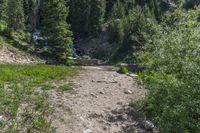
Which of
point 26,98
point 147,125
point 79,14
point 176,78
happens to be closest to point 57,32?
point 79,14

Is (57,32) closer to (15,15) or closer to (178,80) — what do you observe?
(15,15)

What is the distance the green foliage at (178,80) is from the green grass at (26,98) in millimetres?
4574

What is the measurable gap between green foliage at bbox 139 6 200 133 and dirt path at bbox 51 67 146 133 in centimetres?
151

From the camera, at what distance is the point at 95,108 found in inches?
798

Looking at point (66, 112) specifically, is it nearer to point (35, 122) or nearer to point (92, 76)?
point (35, 122)

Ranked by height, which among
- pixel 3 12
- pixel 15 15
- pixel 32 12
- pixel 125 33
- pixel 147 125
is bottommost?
pixel 125 33

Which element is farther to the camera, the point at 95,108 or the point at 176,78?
the point at 95,108

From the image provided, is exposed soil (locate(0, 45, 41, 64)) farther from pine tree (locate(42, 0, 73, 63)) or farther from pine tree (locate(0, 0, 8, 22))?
pine tree (locate(0, 0, 8, 22))

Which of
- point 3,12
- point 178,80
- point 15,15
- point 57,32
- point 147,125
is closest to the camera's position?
point 178,80

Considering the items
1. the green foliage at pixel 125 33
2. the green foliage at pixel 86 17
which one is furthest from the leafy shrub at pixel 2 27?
the green foliage at pixel 125 33

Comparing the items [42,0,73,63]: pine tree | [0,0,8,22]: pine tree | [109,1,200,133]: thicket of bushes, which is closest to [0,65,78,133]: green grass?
[109,1,200,133]: thicket of bushes

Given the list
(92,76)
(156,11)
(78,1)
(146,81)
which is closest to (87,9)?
(78,1)

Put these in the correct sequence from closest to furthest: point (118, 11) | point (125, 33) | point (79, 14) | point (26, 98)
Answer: point (26, 98), point (125, 33), point (79, 14), point (118, 11)

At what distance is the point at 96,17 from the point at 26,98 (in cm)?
9825
